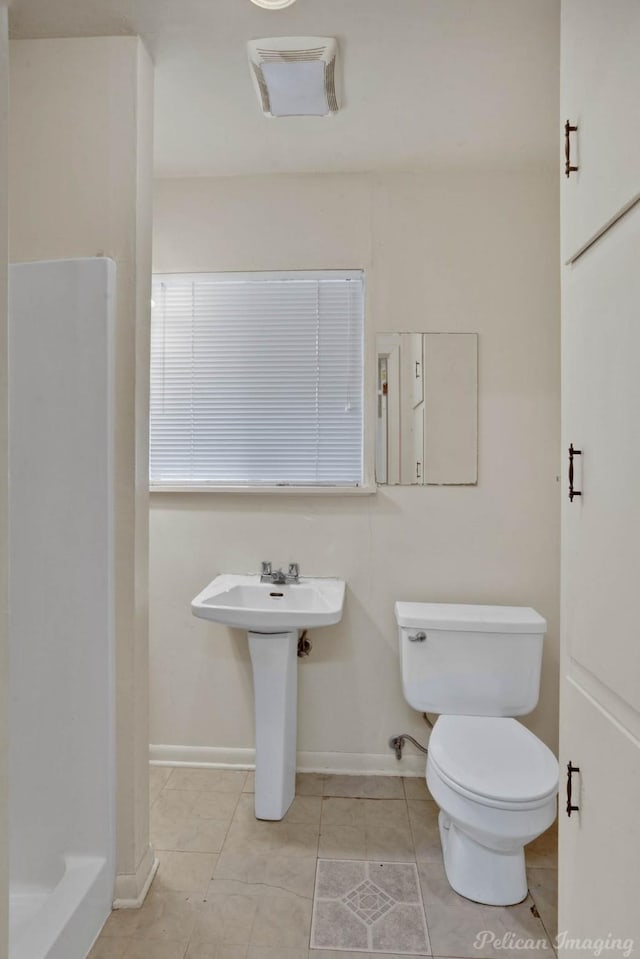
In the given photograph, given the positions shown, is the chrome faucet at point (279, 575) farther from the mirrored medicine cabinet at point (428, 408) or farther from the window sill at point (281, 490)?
the mirrored medicine cabinet at point (428, 408)

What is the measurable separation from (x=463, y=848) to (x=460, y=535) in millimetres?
1090

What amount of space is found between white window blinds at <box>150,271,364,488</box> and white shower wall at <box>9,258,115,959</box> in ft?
2.50

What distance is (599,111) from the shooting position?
974 millimetres

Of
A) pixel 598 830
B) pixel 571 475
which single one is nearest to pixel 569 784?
pixel 598 830

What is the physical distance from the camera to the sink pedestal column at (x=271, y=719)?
78.9 inches

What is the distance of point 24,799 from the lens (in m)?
1.61

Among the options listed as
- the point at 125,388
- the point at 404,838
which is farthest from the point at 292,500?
the point at 404,838

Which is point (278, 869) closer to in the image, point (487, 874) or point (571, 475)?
point (487, 874)

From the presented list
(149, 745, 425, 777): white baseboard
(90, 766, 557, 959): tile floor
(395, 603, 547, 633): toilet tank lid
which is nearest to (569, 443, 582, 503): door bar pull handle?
(395, 603, 547, 633): toilet tank lid

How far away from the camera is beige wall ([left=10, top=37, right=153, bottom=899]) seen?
64.1 inches

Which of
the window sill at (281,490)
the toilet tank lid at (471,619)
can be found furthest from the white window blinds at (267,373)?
the toilet tank lid at (471,619)

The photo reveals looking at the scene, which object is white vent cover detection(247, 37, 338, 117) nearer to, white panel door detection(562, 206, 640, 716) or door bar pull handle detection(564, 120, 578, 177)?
door bar pull handle detection(564, 120, 578, 177)

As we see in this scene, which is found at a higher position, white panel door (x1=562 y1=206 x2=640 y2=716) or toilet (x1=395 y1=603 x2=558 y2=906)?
white panel door (x1=562 y1=206 x2=640 y2=716)

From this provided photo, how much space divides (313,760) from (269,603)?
0.71m
